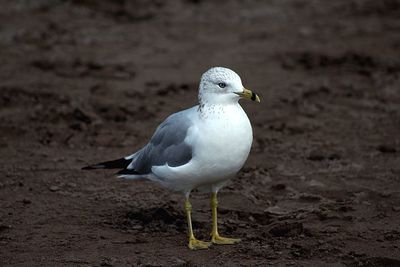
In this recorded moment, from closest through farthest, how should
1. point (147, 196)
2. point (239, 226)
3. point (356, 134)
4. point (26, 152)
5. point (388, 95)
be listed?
point (239, 226) → point (147, 196) → point (26, 152) → point (356, 134) → point (388, 95)

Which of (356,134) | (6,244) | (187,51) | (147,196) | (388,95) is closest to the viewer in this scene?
(6,244)

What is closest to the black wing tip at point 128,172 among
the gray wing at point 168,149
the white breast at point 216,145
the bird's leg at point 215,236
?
the gray wing at point 168,149

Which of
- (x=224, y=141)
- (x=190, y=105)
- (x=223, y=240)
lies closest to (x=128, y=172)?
(x=223, y=240)

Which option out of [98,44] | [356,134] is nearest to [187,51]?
[98,44]

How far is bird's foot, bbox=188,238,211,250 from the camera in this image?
5.32 meters

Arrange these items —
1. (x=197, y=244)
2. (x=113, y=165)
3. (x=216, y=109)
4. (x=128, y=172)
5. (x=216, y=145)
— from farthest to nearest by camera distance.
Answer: (x=113, y=165), (x=128, y=172), (x=197, y=244), (x=216, y=109), (x=216, y=145)

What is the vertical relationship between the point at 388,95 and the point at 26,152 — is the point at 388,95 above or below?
above

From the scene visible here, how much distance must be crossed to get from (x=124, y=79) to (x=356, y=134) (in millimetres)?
2920

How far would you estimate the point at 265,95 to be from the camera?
881 centimetres

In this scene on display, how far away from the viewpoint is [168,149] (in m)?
5.39

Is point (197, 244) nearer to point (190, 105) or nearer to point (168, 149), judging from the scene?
point (168, 149)

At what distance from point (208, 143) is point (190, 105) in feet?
11.2

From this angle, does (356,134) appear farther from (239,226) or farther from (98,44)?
(98,44)

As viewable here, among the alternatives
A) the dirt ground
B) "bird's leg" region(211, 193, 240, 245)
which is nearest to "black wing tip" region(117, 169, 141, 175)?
the dirt ground
